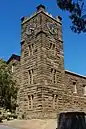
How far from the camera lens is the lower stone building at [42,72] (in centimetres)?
3597

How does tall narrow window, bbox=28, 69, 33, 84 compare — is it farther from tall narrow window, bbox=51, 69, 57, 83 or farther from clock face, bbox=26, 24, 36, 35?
clock face, bbox=26, 24, 36, 35

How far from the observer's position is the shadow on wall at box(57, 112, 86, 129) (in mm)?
11781

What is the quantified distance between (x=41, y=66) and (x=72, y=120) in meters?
24.5

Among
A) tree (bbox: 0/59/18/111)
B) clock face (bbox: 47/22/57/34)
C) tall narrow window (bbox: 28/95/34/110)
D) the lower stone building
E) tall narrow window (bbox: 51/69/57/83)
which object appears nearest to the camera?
tree (bbox: 0/59/18/111)

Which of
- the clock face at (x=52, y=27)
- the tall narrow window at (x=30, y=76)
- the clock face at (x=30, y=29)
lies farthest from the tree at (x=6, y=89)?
the clock face at (x=52, y=27)

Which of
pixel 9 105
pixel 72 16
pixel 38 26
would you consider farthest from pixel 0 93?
pixel 72 16

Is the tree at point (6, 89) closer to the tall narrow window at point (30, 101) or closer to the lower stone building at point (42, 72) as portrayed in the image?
the tall narrow window at point (30, 101)

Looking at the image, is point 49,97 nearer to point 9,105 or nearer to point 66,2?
point 9,105

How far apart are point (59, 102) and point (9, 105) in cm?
752

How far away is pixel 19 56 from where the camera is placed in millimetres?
43125

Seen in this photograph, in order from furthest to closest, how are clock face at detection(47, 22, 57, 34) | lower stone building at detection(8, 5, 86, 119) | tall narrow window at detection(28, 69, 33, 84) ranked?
clock face at detection(47, 22, 57, 34) → tall narrow window at detection(28, 69, 33, 84) → lower stone building at detection(8, 5, 86, 119)

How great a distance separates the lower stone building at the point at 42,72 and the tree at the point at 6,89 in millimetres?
2498

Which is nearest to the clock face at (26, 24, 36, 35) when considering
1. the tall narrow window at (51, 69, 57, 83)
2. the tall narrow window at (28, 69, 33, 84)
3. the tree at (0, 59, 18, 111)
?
the tall narrow window at (28, 69, 33, 84)

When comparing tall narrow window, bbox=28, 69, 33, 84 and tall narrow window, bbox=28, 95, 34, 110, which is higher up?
tall narrow window, bbox=28, 69, 33, 84
